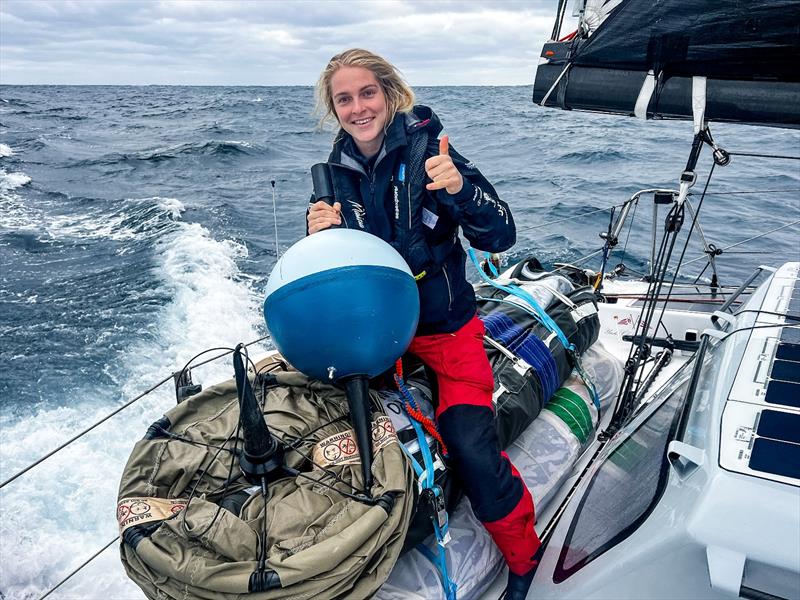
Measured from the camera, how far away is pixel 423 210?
80.8 inches

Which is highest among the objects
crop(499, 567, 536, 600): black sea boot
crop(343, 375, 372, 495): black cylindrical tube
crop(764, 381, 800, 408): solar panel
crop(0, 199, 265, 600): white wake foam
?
crop(764, 381, 800, 408): solar panel

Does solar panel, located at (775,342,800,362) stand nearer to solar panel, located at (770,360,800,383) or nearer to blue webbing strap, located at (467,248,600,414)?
solar panel, located at (770,360,800,383)

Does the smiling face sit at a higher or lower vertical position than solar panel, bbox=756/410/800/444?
higher

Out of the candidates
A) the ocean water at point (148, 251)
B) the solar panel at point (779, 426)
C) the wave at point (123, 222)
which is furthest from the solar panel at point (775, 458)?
the wave at point (123, 222)

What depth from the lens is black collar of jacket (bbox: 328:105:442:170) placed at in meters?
2.01

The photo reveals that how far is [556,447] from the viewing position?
2.51m

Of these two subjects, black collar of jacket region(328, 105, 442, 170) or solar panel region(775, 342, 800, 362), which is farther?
black collar of jacket region(328, 105, 442, 170)

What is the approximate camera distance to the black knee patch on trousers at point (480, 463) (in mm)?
1960

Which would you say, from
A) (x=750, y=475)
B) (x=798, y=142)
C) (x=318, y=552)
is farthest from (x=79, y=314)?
(x=798, y=142)

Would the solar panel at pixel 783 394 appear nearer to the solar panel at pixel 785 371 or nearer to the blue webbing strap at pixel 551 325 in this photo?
the solar panel at pixel 785 371

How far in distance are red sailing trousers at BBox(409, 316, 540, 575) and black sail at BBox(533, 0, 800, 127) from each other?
1124 millimetres

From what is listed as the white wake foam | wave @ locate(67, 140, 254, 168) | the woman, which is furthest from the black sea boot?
wave @ locate(67, 140, 254, 168)

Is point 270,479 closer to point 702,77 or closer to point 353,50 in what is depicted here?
point 353,50

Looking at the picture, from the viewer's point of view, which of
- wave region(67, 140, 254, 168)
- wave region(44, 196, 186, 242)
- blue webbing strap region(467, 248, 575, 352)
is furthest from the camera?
wave region(67, 140, 254, 168)
